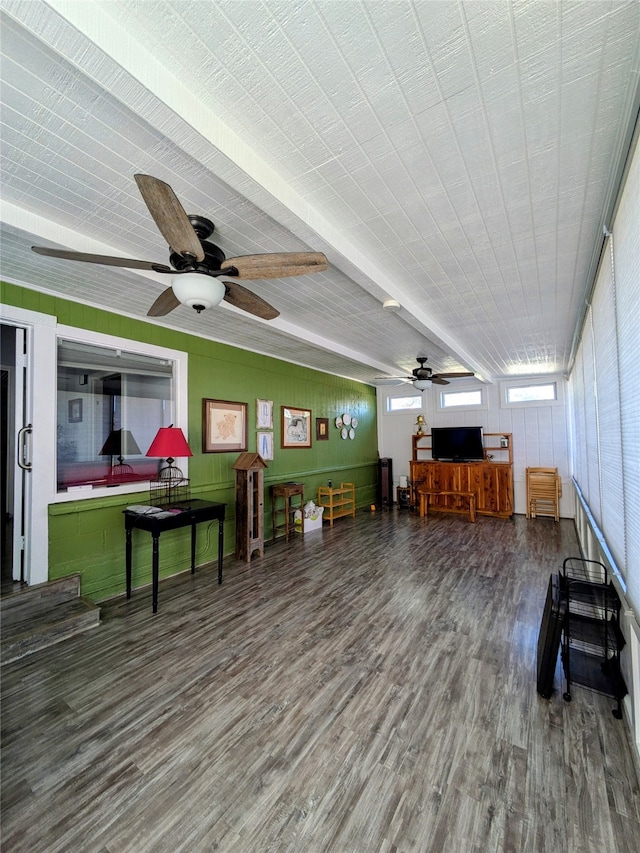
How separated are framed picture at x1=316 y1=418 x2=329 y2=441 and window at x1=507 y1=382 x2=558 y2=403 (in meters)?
3.77

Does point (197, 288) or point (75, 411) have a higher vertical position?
point (197, 288)

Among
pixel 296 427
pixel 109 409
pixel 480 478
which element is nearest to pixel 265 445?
pixel 296 427

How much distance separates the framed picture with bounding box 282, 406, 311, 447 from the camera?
5.63m

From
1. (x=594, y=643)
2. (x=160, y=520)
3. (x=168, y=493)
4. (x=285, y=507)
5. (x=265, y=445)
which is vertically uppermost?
(x=265, y=445)

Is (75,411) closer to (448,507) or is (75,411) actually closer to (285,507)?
(285,507)

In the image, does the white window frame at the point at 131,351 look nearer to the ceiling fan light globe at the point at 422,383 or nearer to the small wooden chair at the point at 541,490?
the ceiling fan light globe at the point at 422,383

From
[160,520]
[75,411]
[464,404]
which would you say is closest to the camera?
[160,520]

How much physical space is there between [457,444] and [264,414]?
4.27 meters

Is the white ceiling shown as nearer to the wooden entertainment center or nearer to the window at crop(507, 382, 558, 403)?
the window at crop(507, 382, 558, 403)

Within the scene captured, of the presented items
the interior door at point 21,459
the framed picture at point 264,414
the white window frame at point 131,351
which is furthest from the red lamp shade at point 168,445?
the framed picture at point 264,414

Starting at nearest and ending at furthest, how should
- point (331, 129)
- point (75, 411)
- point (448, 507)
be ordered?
point (331, 129)
point (75, 411)
point (448, 507)

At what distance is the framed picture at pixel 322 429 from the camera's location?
→ 21.1ft

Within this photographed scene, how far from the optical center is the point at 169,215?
1.49 m

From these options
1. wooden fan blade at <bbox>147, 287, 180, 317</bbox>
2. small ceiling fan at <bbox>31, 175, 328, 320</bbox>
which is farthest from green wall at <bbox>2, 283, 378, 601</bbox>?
small ceiling fan at <bbox>31, 175, 328, 320</bbox>
